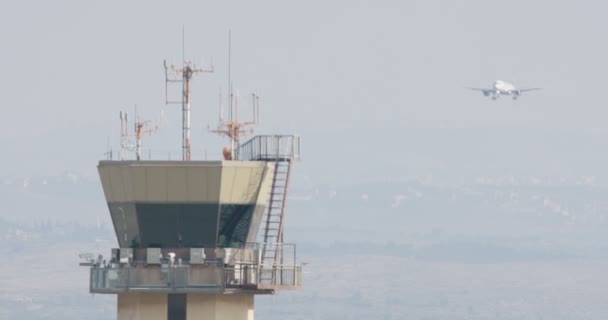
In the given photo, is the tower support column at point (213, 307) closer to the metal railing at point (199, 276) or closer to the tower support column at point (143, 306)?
the metal railing at point (199, 276)

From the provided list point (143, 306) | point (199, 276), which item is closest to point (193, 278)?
point (199, 276)

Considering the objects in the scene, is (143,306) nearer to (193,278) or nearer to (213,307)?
(193,278)

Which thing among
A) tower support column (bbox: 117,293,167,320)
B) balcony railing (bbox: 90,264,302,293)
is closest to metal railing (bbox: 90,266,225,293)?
balcony railing (bbox: 90,264,302,293)

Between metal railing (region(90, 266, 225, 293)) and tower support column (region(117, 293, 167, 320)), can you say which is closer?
metal railing (region(90, 266, 225, 293))

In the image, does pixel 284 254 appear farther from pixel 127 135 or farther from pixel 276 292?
pixel 127 135

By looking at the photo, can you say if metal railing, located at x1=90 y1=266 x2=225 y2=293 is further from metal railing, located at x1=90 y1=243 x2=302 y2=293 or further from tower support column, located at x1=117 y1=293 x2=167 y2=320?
tower support column, located at x1=117 y1=293 x2=167 y2=320

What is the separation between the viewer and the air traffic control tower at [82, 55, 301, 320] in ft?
120

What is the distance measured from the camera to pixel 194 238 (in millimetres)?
37219

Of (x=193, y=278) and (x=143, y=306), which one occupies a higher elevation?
(x=193, y=278)

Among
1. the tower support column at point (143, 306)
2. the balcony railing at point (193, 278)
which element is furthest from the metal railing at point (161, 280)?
the tower support column at point (143, 306)

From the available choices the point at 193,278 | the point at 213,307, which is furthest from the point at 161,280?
the point at 213,307

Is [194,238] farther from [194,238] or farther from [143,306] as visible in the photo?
[143,306]

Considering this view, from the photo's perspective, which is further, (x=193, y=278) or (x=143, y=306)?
(x=143, y=306)

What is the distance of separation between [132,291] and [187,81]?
3.39 m
